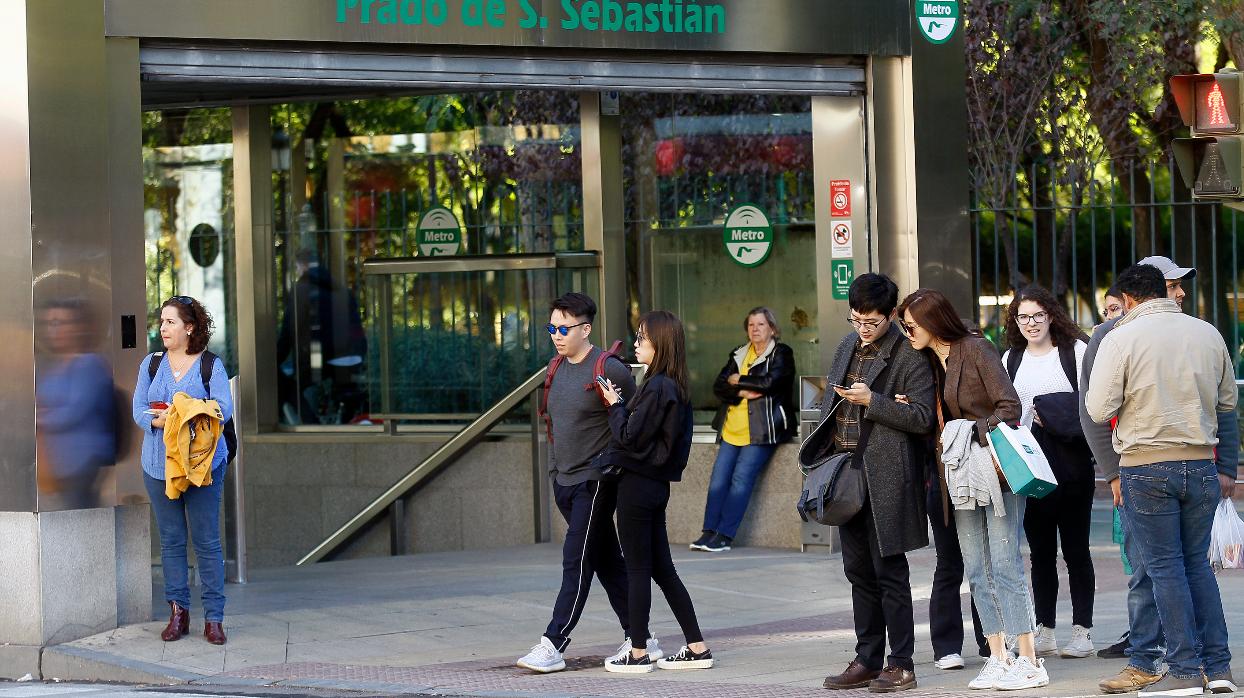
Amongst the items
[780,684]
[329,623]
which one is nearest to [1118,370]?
[780,684]

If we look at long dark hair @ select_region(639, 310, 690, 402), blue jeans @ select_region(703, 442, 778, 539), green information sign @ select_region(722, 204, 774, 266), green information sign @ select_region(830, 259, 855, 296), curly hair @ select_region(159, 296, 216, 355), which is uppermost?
green information sign @ select_region(722, 204, 774, 266)

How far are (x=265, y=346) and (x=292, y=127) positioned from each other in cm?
207

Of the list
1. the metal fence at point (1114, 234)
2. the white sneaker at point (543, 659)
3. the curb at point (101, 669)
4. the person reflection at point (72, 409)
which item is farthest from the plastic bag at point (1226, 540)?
the metal fence at point (1114, 234)

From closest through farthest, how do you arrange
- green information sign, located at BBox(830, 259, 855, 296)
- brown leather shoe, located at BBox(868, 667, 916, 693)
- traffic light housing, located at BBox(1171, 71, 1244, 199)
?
brown leather shoe, located at BBox(868, 667, 916, 693) → traffic light housing, located at BBox(1171, 71, 1244, 199) → green information sign, located at BBox(830, 259, 855, 296)

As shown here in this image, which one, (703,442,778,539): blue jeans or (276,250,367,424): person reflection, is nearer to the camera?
(703,442,778,539): blue jeans

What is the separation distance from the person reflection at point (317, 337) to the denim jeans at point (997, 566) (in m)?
10.1

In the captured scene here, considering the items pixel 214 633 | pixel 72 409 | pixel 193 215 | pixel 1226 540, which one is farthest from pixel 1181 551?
pixel 193 215

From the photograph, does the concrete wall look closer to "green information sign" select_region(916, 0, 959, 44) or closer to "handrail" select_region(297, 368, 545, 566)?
"handrail" select_region(297, 368, 545, 566)

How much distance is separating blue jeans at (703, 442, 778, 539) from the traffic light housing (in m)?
4.56

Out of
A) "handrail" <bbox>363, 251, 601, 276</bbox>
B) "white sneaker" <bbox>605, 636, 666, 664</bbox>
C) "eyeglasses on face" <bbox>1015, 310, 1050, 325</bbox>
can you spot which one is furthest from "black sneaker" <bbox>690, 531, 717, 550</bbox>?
"eyeglasses on face" <bbox>1015, 310, 1050, 325</bbox>

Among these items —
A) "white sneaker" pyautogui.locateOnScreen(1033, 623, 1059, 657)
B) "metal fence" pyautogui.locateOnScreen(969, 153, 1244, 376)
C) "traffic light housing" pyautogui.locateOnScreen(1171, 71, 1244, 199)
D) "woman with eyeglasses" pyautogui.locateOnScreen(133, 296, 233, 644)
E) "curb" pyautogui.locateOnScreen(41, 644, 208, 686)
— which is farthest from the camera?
"metal fence" pyautogui.locateOnScreen(969, 153, 1244, 376)

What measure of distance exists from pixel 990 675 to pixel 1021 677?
0.42ft

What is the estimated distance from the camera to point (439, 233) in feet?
53.7

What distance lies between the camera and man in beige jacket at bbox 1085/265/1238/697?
692cm
